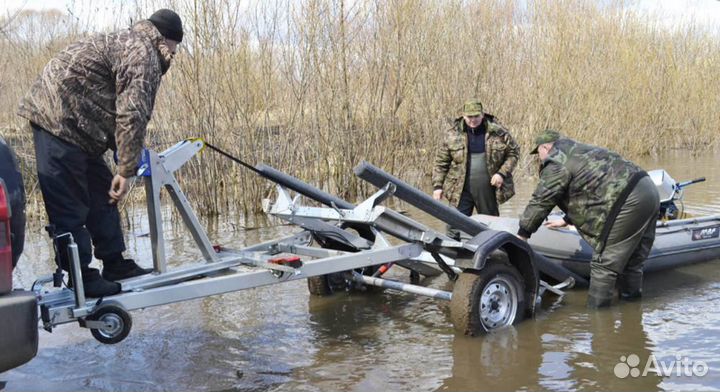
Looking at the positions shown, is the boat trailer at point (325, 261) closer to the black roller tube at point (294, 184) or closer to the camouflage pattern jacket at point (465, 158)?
the black roller tube at point (294, 184)

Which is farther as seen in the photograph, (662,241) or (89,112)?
(662,241)

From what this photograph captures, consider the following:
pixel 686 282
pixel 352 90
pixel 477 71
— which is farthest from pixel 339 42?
pixel 686 282

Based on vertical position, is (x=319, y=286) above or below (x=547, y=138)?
below

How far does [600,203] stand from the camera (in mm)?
5887

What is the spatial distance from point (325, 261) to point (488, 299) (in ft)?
4.40

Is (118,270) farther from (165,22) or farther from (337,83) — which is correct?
(337,83)

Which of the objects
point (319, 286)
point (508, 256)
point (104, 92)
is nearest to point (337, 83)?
point (319, 286)

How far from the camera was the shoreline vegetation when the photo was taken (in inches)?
399

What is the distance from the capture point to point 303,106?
36.2 ft

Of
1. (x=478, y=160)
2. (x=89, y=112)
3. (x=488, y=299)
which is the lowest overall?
(x=488, y=299)

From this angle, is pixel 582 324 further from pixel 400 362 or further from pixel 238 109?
pixel 238 109

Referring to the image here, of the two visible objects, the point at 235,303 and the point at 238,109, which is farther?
the point at 238,109

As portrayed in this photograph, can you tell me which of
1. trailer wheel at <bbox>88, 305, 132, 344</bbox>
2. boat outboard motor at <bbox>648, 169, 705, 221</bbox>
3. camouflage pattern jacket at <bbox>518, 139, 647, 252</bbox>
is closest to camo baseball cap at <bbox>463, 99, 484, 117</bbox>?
camouflage pattern jacket at <bbox>518, 139, 647, 252</bbox>

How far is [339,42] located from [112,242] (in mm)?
6920
